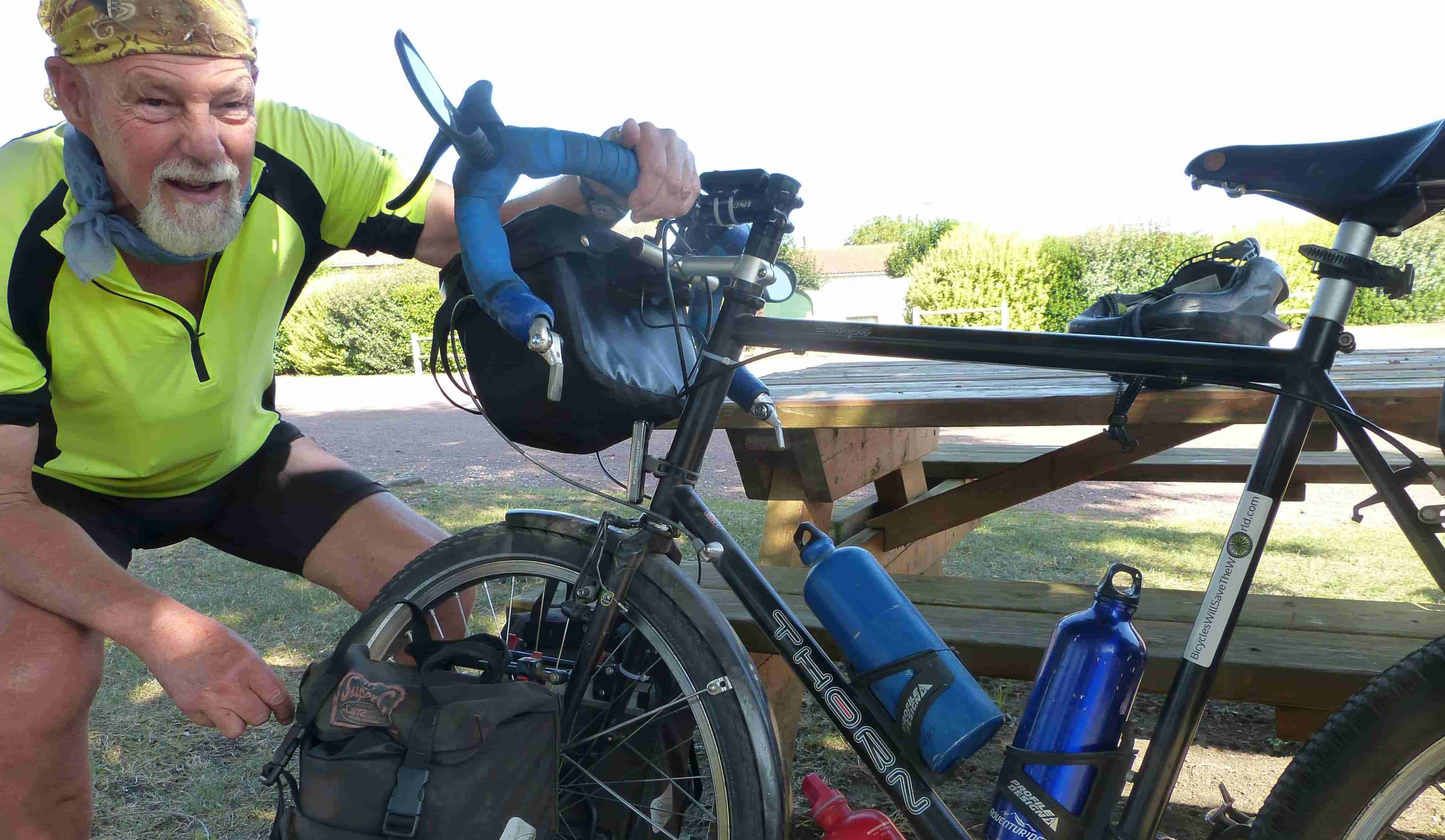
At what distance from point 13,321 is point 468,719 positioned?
1041 millimetres

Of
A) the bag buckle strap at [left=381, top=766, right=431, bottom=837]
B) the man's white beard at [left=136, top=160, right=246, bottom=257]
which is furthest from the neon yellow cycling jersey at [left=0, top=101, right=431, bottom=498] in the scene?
the bag buckle strap at [left=381, top=766, right=431, bottom=837]

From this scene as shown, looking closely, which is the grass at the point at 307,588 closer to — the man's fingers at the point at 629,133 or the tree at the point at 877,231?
the man's fingers at the point at 629,133

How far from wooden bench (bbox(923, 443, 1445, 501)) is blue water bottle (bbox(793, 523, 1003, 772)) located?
1.76 metres

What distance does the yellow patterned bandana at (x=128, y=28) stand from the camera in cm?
162

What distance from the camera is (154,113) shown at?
5.55 ft

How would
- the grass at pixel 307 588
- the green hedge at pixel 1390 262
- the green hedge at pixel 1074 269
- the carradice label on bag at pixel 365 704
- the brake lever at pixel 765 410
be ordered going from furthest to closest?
the green hedge at pixel 1074 269 < the green hedge at pixel 1390 262 < the grass at pixel 307 588 < the brake lever at pixel 765 410 < the carradice label on bag at pixel 365 704

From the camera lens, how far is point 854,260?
56.7 meters

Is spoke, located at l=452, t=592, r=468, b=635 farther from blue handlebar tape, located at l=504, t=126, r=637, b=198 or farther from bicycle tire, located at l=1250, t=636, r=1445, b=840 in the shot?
bicycle tire, located at l=1250, t=636, r=1445, b=840

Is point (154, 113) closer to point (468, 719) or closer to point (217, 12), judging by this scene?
point (217, 12)

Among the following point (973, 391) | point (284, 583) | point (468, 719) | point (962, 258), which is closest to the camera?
point (468, 719)

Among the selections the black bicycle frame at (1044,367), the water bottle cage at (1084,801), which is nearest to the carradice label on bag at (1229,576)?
the black bicycle frame at (1044,367)

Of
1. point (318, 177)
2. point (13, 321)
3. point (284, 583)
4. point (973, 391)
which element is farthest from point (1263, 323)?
point (284, 583)

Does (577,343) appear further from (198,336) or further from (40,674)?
(40,674)

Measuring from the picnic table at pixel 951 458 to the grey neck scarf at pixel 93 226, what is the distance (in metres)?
1.19
